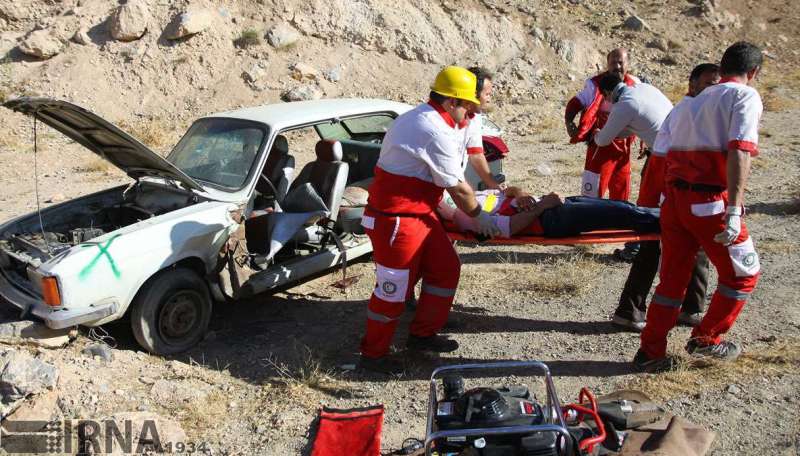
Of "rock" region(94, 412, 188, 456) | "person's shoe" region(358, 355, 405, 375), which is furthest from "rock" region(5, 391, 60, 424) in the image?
"person's shoe" region(358, 355, 405, 375)

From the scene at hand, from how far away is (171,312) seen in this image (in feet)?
15.9

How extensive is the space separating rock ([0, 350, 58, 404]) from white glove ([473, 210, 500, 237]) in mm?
2872

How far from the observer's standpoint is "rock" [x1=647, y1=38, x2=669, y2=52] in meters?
18.6

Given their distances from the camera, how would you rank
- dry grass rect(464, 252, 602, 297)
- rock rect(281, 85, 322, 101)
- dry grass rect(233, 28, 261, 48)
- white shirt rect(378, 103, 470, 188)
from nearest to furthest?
white shirt rect(378, 103, 470, 188) < dry grass rect(464, 252, 602, 297) < rock rect(281, 85, 322, 101) < dry grass rect(233, 28, 261, 48)

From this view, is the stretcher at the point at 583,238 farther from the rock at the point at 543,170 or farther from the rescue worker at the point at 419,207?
the rock at the point at 543,170

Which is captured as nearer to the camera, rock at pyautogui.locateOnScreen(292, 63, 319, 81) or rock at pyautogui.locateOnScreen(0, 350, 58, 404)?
rock at pyautogui.locateOnScreen(0, 350, 58, 404)

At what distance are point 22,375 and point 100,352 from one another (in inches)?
23.1

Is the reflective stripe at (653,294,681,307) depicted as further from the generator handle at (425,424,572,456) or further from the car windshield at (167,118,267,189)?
the car windshield at (167,118,267,189)

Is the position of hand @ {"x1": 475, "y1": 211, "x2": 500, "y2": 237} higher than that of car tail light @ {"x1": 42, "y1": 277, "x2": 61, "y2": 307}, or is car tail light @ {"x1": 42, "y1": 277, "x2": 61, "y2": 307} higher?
hand @ {"x1": 475, "y1": 211, "x2": 500, "y2": 237}

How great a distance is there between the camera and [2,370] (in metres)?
4.02

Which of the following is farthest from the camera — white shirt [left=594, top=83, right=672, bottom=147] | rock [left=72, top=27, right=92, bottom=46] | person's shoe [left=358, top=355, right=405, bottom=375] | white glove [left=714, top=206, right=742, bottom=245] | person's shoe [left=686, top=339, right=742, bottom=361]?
rock [left=72, top=27, right=92, bottom=46]

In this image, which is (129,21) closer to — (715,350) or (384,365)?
→ (384,365)

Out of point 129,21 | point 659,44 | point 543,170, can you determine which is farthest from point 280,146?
point 659,44

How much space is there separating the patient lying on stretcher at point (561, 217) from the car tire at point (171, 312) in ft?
6.09
